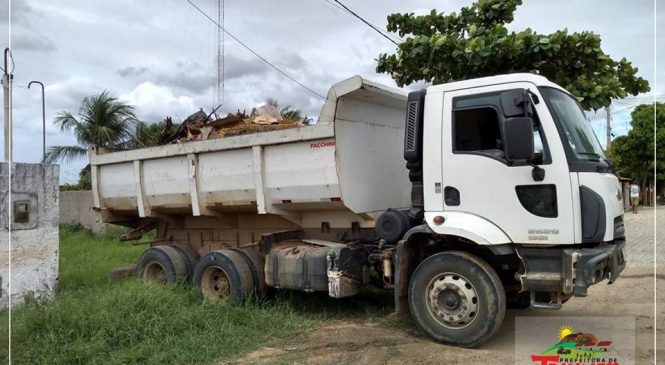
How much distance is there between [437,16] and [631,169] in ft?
94.9

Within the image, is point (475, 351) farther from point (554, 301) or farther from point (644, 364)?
point (644, 364)

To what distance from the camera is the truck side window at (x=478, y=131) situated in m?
5.13

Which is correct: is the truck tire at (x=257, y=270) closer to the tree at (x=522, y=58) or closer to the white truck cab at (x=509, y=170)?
the white truck cab at (x=509, y=170)

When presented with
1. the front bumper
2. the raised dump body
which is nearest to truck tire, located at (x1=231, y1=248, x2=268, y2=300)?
the raised dump body

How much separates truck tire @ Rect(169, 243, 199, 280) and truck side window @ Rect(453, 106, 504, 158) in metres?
4.20

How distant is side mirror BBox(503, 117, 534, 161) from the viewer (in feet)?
15.3

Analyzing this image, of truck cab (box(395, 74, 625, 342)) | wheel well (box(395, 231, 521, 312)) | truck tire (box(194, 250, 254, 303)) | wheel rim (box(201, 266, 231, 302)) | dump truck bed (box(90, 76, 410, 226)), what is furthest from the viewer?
wheel rim (box(201, 266, 231, 302))

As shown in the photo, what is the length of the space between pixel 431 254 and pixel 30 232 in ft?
16.4

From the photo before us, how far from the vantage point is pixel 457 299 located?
206 inches

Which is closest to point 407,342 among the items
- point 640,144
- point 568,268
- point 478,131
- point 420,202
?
point 420,202

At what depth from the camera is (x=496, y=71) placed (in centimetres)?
790

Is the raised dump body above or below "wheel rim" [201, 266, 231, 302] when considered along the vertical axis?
above

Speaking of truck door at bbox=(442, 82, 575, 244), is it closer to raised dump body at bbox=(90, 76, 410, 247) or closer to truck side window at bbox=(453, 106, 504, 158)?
truck side window at bbox=(453, 106, 504, 158)

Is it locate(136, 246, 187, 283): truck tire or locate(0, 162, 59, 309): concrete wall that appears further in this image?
locate(136, 246, 187, 283): truck tire
